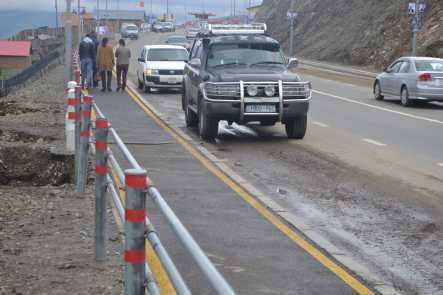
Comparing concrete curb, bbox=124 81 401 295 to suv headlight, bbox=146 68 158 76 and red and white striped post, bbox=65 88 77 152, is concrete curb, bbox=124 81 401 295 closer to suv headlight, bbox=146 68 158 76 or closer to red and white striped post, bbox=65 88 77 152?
red and white striped post, bbox=65 88 77 152

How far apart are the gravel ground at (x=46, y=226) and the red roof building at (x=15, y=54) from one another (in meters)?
71.5

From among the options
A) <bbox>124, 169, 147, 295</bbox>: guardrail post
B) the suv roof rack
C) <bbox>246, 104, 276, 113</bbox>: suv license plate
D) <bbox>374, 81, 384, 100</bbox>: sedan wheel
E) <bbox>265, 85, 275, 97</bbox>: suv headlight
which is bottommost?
<bbox>374, 81, 384, 100</bbox>: sedan wheel

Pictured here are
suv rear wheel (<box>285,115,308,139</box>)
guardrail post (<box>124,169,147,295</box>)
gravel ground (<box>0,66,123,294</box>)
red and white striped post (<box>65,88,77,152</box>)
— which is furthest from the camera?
suv rear wheel (<box>285,115,308,139</box>)

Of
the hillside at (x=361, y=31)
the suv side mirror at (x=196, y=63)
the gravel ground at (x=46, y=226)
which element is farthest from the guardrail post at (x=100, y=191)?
the hillside at (x=361, y=31)

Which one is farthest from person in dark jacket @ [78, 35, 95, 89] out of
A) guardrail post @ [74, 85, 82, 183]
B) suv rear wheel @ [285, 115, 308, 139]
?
guardrail post @ [74, 85, 82, 183]

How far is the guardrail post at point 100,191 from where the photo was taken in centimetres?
720

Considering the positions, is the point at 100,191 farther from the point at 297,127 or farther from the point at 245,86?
the point at 297,127

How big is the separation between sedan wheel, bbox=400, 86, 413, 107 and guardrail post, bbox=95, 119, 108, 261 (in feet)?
64.4

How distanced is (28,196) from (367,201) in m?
4.16

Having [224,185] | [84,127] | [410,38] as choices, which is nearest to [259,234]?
[84,127]

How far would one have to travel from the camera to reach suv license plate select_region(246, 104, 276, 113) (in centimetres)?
1605

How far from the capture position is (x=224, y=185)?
11.5m

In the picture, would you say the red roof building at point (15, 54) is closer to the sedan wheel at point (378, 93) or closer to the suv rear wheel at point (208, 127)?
the sedan wheel at point (378, 93)

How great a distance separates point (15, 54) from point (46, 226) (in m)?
81.9
